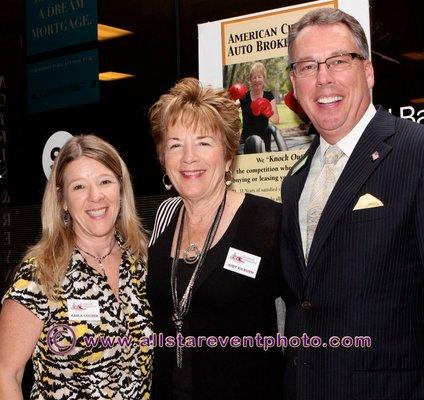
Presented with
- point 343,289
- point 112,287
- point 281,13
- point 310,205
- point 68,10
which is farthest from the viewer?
point 68,10

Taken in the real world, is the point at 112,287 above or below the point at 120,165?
below

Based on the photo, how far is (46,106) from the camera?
4.70 meters

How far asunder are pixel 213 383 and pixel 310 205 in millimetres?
765

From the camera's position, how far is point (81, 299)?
8.73 ft

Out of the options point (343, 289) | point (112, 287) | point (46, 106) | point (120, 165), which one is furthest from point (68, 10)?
point (343, 289)

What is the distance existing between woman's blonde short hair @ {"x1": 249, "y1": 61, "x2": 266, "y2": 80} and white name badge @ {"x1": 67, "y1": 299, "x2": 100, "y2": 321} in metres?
1.56

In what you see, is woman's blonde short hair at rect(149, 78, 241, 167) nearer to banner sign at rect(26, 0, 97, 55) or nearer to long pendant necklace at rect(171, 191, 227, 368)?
long pendant necklace at rect(171, 191, 227, 368)

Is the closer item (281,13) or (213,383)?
(213,383)

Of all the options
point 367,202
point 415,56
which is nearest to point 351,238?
point 367,202

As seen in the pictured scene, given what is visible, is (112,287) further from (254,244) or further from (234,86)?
(234,86)

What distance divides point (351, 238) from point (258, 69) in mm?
1650

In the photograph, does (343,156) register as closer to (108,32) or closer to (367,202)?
(367,202)

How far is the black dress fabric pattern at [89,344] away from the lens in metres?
2.59

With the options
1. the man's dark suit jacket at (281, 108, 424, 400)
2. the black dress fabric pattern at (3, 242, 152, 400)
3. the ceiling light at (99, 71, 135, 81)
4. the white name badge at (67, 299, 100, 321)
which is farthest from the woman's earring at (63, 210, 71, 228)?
the ceiling light at (99, 71, 135, 81)
